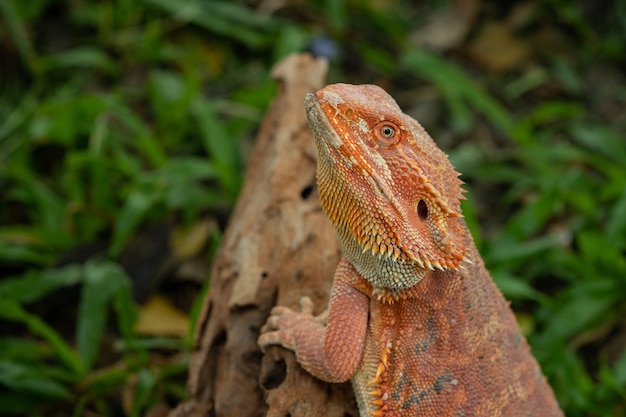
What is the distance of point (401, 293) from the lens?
306 centimetres

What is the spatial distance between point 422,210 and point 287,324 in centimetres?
90

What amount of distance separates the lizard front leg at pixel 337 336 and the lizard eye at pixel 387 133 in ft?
2.18

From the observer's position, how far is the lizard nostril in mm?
2898

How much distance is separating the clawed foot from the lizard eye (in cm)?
98

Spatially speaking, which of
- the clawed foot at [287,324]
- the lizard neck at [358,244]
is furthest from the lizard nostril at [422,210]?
the clawed foot at [287,324]

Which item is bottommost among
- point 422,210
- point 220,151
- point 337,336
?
point 337,336

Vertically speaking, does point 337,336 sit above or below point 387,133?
below

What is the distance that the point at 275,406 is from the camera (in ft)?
10.5

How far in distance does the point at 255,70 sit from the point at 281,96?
95.9 inches

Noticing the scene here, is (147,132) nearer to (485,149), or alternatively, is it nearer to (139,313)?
(139,313)

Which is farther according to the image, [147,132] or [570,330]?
[147,132]

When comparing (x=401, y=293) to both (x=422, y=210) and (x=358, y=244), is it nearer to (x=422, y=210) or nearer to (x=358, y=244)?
(x=358, y=244)

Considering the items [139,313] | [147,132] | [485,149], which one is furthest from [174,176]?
[485,149]

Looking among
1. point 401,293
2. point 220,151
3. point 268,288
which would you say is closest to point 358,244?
point 401,293
